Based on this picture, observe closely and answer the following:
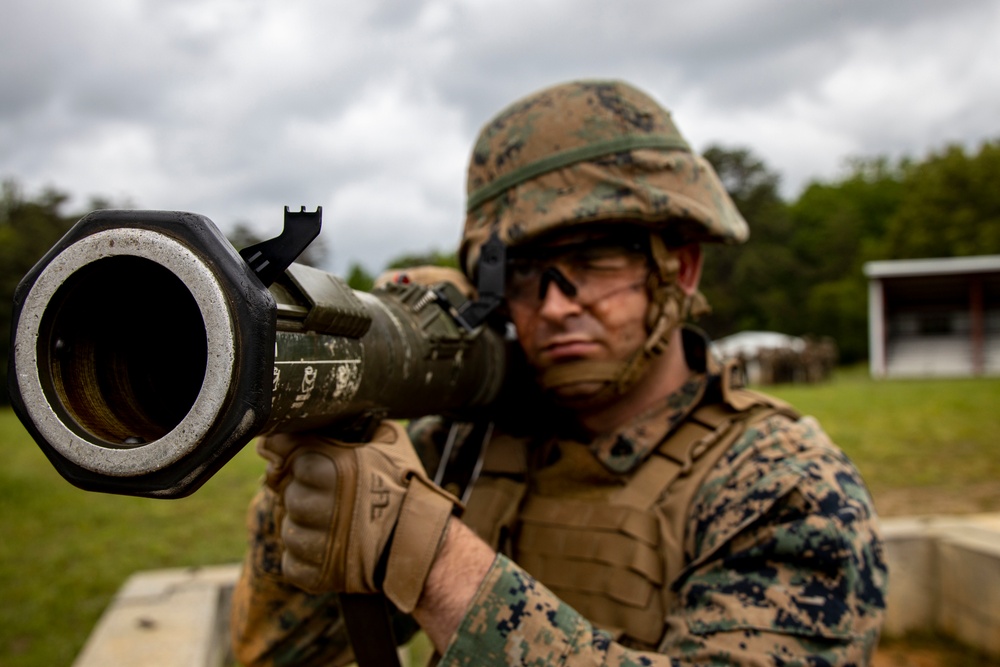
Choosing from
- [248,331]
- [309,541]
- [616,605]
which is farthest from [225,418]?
[616,605]

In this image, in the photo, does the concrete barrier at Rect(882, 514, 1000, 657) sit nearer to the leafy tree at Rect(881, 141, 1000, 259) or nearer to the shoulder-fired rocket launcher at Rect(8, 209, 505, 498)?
the shoulder-fired rocket launcher at Rect(8, 209, 505, 498)

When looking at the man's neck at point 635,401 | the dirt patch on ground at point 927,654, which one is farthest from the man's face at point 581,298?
the dirt patch on ground at point 927,654

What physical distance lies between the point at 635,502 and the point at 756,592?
19.5 inches

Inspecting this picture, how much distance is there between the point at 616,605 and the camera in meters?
2.09

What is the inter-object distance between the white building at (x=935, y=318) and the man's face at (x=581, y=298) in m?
29.8

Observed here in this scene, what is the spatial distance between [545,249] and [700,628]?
1097 mm

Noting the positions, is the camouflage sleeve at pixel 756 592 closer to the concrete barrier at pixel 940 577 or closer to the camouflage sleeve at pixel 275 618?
Result: the camouflage sleeve at pixel 275 618

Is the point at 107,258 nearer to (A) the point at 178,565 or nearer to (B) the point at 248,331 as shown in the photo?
(B) the point at 248,331

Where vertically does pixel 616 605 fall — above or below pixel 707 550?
below

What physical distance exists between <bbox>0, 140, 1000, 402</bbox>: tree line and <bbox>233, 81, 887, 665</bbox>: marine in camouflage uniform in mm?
38246

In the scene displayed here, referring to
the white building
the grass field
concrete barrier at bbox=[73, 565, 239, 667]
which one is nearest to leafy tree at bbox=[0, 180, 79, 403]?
the grass field

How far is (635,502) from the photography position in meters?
2.21

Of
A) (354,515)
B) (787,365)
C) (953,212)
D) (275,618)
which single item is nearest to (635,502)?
(354,515)

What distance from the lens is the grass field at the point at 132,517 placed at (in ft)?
17.9
